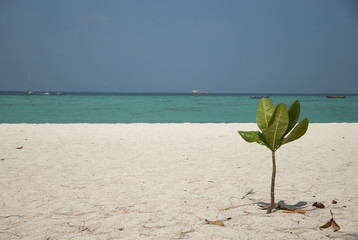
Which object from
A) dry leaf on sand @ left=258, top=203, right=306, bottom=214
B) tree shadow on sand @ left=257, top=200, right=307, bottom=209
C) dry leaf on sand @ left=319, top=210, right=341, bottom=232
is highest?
dry leaf on sand @ left=319, top=210, right=341, bottom=232

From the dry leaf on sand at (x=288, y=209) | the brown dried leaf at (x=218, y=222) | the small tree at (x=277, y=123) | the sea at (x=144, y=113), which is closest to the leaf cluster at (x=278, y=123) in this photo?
the small tree at (x=277, y=123)

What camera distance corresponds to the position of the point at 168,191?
345cm

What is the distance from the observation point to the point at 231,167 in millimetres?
4691

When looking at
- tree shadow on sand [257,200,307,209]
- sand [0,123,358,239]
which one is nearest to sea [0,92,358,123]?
sand [0,123,358,239]

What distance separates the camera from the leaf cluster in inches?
92.7

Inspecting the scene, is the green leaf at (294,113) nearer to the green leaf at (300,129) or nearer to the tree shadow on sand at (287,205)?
the green leaf at (300,129)

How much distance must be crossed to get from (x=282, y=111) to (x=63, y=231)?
223 cm

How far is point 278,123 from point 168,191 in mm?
1752

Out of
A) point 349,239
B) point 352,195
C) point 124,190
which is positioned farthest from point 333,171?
point 124,190

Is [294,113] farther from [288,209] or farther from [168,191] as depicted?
[168,191]

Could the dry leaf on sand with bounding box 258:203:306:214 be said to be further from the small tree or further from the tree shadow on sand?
the small tree

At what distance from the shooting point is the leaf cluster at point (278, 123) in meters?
2.35

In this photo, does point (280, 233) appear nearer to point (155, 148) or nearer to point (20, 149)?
point (155, 148)

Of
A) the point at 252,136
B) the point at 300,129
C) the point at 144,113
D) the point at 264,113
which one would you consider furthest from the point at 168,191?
the point at 144,113
